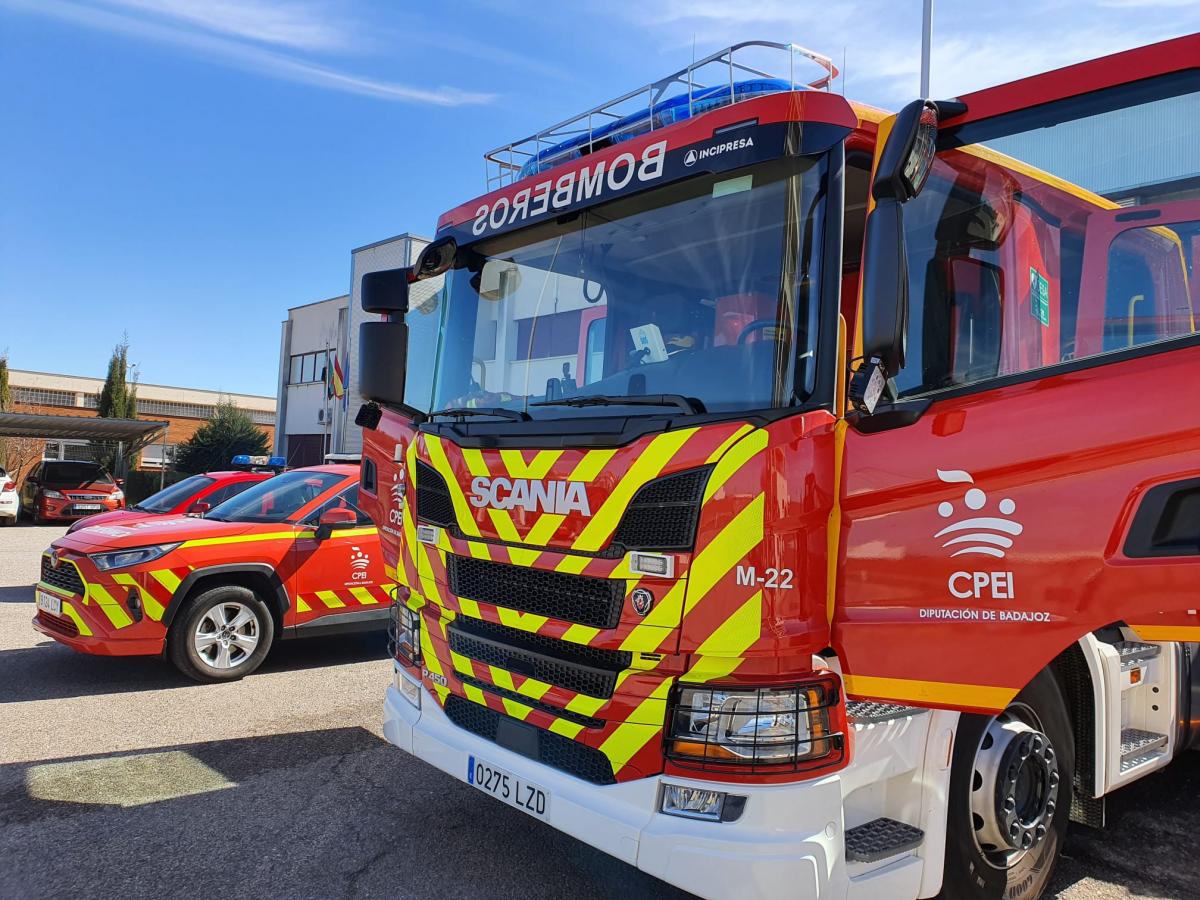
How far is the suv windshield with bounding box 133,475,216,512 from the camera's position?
32.6ft

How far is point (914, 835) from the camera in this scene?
276cm

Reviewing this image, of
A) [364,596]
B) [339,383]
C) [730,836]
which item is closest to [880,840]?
[730,836]

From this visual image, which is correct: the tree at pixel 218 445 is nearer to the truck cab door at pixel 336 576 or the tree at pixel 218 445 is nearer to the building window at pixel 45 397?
the building window at pixel 45 397

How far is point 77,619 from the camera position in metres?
6.20

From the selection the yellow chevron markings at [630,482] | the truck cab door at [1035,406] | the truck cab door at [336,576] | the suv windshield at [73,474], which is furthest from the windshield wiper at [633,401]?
the suv windshield at [73,474]

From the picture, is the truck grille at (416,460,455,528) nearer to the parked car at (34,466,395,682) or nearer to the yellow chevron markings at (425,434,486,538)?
the yellow chevron markings at (425,434,486,538)

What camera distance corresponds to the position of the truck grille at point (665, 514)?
275 cm

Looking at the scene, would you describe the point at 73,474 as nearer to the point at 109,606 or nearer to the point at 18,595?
the point at 18,595

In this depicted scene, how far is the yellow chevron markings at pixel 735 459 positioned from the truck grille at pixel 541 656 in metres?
0.64

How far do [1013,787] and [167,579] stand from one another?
561cm

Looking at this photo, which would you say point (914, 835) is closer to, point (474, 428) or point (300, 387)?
point (474, 428)

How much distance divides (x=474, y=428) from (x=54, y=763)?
318 cm

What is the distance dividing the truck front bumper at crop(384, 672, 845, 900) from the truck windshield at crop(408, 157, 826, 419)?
120 centimetres

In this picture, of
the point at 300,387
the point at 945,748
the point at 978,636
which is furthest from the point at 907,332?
the point at 300,387
